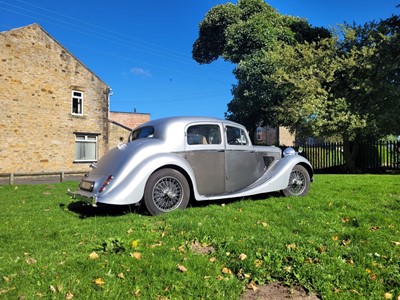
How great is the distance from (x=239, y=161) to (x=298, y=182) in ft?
5.28

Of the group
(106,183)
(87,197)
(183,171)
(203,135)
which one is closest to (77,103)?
(203,135)

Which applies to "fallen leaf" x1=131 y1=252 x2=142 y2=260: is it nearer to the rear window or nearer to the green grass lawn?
the green grass lawn

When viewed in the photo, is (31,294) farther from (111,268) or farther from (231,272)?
(231,272)

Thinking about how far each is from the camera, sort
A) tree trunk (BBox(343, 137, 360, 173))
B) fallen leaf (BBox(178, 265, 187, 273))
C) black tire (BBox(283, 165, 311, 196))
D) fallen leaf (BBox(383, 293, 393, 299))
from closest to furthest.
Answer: fallen leaf (BBox(383, 293, 393, 299)), fallen leaf (BBox(178, 265, 187, 273)), black tire (BBox(283, 165, 311, 196)), tree trunk (BBox(343, 137, 360, 173))

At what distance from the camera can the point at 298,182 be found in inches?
293

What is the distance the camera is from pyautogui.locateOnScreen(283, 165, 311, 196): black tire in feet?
24.1

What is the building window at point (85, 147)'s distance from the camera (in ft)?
70.8

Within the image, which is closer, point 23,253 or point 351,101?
point 23,253

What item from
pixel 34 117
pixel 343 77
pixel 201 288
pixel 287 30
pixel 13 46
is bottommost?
pixel 201 288

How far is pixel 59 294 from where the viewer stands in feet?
9.52

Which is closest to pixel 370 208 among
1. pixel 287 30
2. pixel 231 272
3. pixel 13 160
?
pixel 231 272

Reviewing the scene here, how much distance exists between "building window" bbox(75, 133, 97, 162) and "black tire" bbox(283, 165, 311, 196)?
17135mm

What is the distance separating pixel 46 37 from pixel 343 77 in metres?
17.7

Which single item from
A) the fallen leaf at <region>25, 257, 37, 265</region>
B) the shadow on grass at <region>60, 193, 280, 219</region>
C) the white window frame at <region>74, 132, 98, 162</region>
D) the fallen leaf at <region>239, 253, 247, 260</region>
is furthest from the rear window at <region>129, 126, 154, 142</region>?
the white window frame at <region>74, 132, 98, 162</region>
